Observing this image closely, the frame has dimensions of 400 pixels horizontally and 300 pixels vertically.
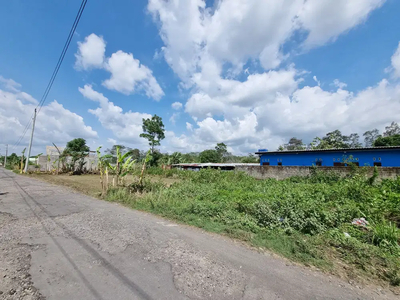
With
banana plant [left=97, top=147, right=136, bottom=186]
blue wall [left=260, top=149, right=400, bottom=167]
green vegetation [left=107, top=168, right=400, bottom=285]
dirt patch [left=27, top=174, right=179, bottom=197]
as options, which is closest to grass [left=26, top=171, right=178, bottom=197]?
dirt patch [left=27, top=174, right=179, bottom=197]

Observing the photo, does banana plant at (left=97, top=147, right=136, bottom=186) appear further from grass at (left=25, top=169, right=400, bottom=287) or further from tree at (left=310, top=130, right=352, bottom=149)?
tree at (left=310, top=130, right=352, bottom=149)

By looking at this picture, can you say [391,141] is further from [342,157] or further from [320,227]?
[320,227]

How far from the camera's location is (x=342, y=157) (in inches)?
724

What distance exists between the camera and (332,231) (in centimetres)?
433

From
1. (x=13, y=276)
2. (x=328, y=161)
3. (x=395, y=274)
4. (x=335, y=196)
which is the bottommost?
(x=13, y=276)

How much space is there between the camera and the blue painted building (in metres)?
16.3

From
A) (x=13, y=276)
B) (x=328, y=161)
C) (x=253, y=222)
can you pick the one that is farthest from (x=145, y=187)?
(x=328, y=161)

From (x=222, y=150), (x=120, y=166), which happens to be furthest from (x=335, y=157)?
(x=222, y=150)

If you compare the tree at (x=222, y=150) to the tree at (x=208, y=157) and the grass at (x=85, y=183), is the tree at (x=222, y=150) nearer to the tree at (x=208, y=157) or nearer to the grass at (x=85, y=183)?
the tree at (x=208, y=157)

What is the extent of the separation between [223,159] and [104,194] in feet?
164

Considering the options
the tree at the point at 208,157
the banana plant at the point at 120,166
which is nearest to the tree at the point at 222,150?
the tree at the point at 208,157

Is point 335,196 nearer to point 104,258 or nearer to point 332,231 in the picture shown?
point 332,231

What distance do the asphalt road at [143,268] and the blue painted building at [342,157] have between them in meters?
16.2

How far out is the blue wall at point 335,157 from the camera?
16.3 m
